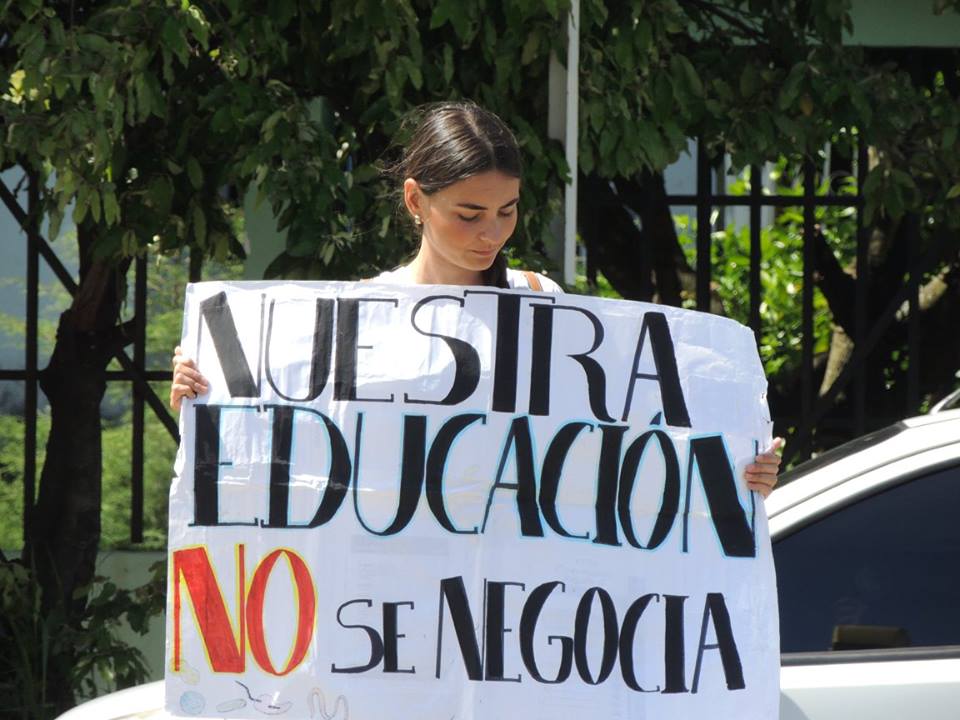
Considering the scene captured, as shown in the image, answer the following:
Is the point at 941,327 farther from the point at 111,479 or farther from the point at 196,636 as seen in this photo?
the point at 196,636

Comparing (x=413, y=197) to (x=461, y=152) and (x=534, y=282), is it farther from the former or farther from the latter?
(x=534, y=282)

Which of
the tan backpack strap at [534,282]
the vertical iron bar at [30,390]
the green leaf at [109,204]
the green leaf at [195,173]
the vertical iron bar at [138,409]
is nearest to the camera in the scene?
the tan backpack strap at [534,282]

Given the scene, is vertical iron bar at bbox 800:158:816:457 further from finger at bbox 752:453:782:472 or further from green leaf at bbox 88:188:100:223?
finger at bbox 752:453:782:472

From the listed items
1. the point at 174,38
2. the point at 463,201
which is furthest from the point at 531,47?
the point at 463,201

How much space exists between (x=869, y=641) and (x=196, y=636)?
3.95 feet

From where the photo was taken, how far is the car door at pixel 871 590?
2.61 m

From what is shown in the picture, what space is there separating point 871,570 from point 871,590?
1.5 inches

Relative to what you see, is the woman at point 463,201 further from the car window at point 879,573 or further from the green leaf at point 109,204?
the green leaf at point 109,204

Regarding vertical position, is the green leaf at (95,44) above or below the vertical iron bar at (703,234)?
above

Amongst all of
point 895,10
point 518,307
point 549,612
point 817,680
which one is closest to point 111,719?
point 549,612

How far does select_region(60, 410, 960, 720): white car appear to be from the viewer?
262 centimetres

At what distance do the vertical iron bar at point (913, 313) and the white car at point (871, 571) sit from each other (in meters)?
3.34

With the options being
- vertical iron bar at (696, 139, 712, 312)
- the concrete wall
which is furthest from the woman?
the concrete wall

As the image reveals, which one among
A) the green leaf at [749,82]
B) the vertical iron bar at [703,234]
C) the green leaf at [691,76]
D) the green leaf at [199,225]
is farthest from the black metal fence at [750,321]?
the green leaf at [199,225]
